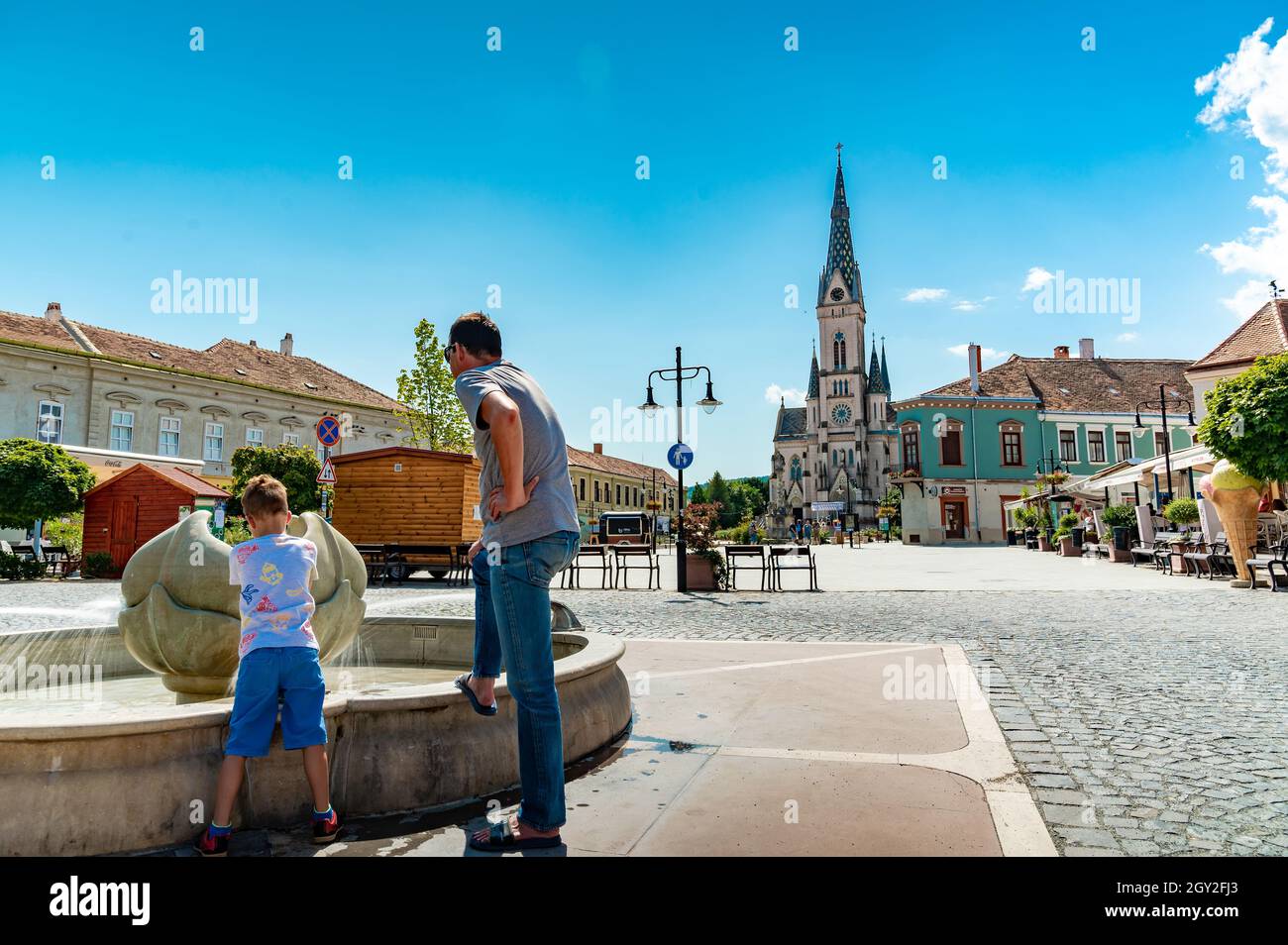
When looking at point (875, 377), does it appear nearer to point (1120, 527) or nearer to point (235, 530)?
point (1120, 527)

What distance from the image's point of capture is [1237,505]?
1437cm

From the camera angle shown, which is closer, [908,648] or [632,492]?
[908,648]

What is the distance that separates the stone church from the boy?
289 feet

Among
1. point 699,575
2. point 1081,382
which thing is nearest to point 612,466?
point 1081,382

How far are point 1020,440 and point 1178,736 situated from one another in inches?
2080

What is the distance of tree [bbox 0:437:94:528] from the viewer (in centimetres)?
1986

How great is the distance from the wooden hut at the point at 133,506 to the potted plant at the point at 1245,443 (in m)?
23.6

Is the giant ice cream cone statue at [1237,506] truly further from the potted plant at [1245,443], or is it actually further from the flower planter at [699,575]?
the flower planter at [699,575]

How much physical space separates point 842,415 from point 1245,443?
268 ft

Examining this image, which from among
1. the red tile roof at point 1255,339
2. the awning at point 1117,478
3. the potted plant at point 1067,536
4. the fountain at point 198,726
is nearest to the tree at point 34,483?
the fountain at point 198,726
